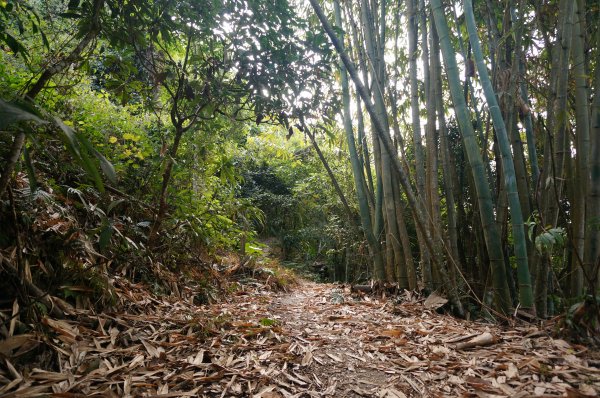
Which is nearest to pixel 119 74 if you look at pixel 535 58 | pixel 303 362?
pixel 303 362

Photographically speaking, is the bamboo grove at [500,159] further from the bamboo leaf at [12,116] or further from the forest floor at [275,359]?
the bamboo leaf at [12,116]

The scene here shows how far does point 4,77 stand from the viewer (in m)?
2.30

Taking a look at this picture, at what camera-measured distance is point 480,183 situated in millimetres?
2148

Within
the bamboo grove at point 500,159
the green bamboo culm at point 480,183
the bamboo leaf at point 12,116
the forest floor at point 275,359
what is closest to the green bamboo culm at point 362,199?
the bamboo grove at point 500,159

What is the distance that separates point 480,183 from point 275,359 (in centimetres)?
160

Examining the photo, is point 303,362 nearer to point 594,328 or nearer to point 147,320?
point 147,320

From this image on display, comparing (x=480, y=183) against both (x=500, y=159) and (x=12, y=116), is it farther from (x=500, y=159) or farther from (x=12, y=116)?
(x=12, y=116)

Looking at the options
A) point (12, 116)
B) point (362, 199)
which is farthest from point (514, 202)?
point (12, 116)

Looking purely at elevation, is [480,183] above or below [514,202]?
above

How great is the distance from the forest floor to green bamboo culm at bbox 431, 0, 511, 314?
36 cm

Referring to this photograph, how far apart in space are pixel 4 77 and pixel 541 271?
3.59 m

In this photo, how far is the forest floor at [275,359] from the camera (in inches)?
42.2

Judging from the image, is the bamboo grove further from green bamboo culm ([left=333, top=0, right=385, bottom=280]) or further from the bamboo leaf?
the bamboo leaf

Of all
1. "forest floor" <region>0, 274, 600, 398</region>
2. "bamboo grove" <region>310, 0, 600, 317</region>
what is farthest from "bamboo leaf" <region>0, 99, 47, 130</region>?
"bamboo grove" <region>310, 0, 600, 317</region>
